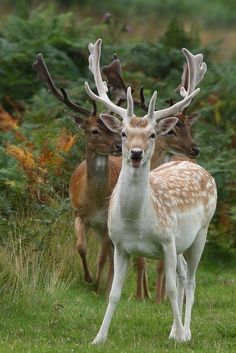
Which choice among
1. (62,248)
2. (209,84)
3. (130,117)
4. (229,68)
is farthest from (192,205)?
(229,68)

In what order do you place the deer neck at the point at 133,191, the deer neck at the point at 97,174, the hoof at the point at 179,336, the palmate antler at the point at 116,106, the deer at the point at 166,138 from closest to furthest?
the deer neck at the point at 133,191 → the palmate antler at the point at 116,106 → the hoof at the point at 179,336 → the deer neck at the point at 97,174 → the deer at the point at 166,138

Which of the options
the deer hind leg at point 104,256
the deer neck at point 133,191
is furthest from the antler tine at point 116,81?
the deer neck at point 133,191

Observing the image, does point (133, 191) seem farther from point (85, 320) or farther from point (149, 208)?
point (85, 320)

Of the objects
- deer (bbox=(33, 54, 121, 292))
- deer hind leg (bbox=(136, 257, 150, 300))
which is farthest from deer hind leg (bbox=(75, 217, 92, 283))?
deer hind leg (bbox=(136, 257, 150, 300))

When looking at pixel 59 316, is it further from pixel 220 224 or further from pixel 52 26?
pixel 52 26

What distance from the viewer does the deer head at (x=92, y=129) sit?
11.3 m

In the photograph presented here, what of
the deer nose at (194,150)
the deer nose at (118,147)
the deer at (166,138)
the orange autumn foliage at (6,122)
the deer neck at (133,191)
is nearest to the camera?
the deer neck at (133,191)

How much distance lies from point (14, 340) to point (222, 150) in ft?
23.5

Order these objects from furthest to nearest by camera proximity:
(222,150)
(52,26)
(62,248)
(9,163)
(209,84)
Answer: (52,26), (209,84), (222,150), (9,163), (62,248)

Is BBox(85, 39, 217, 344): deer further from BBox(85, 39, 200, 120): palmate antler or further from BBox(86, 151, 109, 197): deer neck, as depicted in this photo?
BBox(86, 151, 109, 197): deer neck

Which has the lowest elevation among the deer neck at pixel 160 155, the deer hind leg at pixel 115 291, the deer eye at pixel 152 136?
the deer hind leg at pixel 115 291

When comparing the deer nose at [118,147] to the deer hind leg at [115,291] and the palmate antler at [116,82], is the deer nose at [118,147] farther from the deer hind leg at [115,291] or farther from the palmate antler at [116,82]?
the deer hind leg at [115,291]

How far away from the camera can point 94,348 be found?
27.0 feet

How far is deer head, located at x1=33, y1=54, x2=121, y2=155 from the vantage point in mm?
11266
